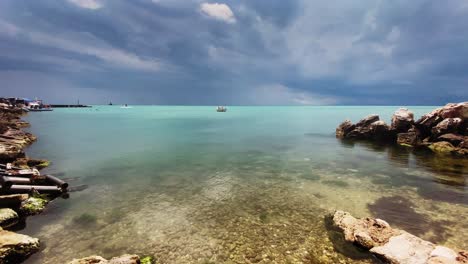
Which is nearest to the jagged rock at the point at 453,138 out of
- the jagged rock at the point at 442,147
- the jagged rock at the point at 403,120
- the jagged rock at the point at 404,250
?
the jagged rock at the point at 442,147

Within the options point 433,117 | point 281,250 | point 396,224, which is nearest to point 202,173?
point 281,250

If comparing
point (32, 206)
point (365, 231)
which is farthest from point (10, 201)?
point (365, 231)

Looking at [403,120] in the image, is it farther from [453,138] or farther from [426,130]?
[453,138]

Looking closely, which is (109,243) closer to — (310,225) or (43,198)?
(43,198)

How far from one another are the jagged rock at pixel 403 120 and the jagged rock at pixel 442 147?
6595mm

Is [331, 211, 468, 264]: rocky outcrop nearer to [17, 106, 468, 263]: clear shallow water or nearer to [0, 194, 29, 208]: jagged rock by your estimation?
[17, 106, 468, 263]: clear shallow water

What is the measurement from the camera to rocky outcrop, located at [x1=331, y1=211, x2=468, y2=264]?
26.1 feet

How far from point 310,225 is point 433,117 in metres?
37.2

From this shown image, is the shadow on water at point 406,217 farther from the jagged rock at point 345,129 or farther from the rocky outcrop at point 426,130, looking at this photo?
the jagged rock at point 345,129

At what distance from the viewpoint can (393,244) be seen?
8961 millimetres

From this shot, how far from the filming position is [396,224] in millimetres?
11562

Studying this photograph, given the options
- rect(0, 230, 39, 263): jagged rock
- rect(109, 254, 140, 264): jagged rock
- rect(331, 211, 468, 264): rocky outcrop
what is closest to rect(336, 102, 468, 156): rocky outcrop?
rect(331, 211, 468, 264): rocky outcrop

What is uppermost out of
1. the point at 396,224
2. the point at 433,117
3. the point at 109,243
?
the point at 433,117

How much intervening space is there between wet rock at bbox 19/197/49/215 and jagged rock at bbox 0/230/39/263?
389cm
